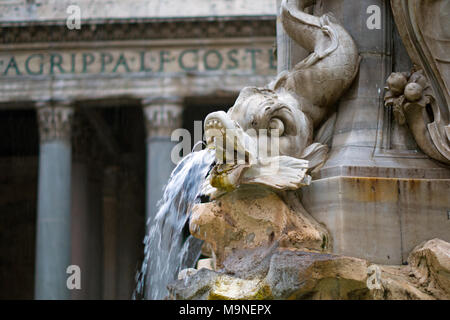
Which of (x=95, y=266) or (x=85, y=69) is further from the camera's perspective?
(x=95, y=266)

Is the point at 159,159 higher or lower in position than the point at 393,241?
higher

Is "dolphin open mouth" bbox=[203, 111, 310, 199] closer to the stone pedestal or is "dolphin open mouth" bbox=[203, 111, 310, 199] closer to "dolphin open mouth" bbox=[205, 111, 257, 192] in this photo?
"dolphin open mouth" bbox=[205, 111, 257, 192]

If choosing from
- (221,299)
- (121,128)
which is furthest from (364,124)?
(121,128)

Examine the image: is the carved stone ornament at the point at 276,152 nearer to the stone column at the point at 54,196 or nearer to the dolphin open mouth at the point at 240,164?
the dolphin open mouth at the point at 240,164

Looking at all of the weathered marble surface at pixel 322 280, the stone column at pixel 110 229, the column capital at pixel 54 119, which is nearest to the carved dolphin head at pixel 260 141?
the weathered marble surface at pixel 322 280

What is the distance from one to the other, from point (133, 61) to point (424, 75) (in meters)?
19.3

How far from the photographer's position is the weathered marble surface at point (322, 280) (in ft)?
12.2

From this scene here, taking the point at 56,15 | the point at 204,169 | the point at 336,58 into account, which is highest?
the point at 56,15

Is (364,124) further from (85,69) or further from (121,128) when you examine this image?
(121,128)

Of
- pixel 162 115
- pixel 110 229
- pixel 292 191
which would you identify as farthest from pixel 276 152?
pixel 110 229

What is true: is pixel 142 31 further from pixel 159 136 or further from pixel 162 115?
pixel 159 136

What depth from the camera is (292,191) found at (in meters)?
4.52

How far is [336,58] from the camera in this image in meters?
4.77

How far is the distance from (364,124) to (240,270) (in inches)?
45.3
